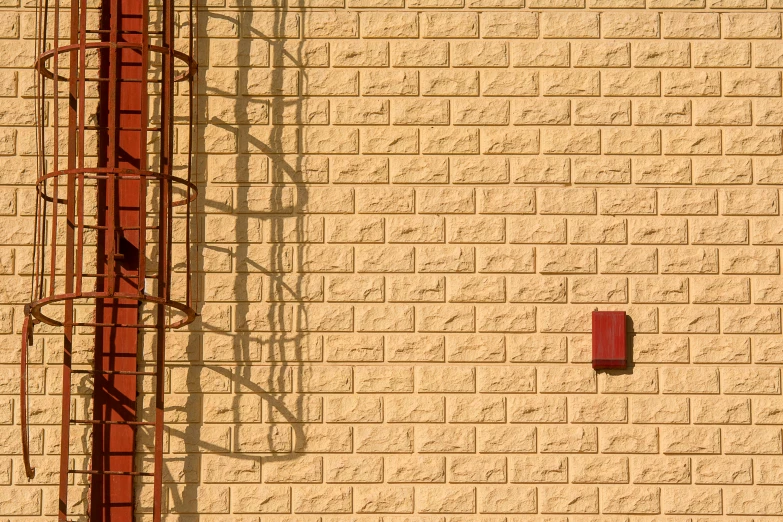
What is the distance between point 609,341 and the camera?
701 cm

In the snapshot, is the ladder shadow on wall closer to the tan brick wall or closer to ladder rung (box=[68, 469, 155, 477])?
the tan brick wall

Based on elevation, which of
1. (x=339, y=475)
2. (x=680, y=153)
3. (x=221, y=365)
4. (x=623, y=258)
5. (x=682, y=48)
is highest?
(x=682, y=48)

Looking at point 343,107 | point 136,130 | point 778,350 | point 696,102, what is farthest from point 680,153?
point 136,130

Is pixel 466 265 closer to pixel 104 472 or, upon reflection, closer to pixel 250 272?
pixel 250 272

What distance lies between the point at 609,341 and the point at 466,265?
0.94 meters

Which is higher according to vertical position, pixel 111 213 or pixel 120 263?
pixel 111 213

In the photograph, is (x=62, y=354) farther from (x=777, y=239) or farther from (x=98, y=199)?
(x=777, y=239)

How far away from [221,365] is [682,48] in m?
3.35

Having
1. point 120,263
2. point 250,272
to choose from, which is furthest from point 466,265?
point 120,263

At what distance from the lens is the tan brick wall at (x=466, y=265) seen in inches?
273

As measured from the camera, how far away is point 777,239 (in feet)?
23.5

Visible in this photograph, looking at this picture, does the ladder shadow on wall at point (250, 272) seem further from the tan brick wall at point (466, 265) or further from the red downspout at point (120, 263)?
the red downspout at point (120, 263)

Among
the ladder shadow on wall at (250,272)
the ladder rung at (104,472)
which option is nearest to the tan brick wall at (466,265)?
the ladder shadow on wall at (250,272)

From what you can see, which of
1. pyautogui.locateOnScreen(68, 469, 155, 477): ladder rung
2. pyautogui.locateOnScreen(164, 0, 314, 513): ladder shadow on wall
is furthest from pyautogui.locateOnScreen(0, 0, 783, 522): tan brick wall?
pyautogui.locateOnScreen(68, 469, 155, 477): ladder rung
